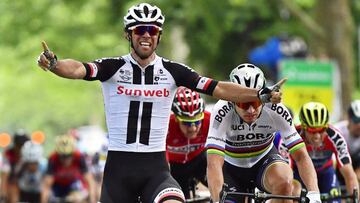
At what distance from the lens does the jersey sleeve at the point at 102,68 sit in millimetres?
9633

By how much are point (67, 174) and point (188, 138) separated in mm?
6530

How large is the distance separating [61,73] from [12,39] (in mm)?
20462

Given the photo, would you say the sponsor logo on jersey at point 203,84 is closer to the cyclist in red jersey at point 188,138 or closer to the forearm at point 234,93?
the forearm at point 234,93

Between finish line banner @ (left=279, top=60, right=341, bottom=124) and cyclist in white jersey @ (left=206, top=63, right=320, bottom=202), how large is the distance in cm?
1048

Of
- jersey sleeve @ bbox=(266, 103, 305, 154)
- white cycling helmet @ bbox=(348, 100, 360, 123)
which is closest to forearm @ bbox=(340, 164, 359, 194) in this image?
jersey sleeve @ bbox=(266, 103, 305, 154)

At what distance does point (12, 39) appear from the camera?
29484 millimetres

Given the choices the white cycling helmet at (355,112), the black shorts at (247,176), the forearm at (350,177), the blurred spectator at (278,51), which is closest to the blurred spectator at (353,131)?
the white cycling helmet at (355,112)

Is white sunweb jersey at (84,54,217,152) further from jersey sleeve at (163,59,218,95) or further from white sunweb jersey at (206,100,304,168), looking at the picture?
white sunweb jersey at (206,100,304,168)

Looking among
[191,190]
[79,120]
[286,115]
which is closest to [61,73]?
[286,115]

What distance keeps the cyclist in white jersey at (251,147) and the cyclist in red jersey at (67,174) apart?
7.64m

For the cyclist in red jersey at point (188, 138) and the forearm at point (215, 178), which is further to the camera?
the cyclist in red jersey at point (188, 138)

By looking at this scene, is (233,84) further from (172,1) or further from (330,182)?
(172,1)

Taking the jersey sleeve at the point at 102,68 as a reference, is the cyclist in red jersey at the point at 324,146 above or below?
below

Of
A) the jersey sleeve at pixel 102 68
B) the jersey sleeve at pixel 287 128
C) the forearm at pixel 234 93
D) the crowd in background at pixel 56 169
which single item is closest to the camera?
the forearm at pixel 234 93
